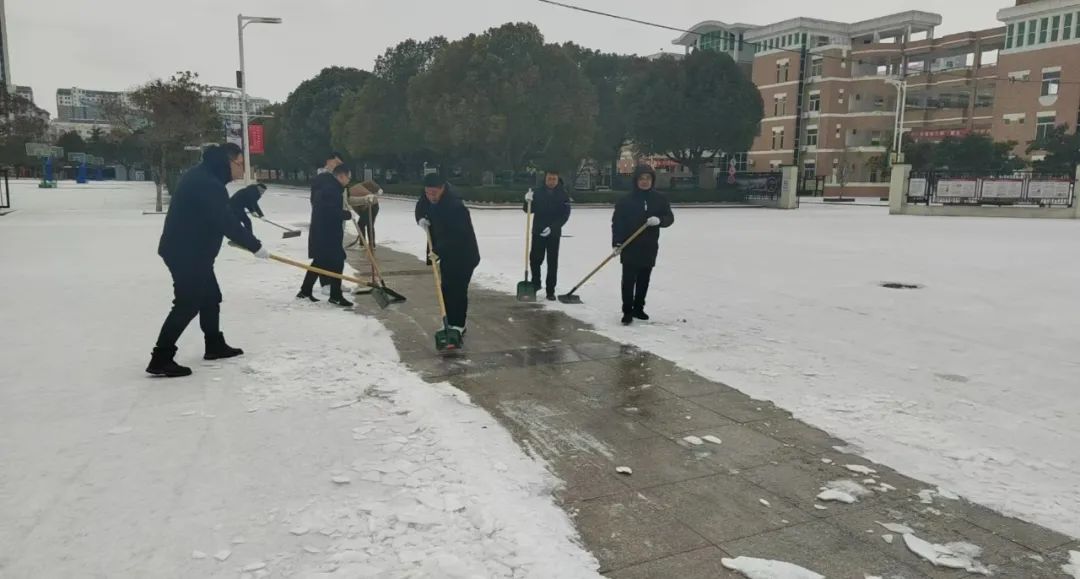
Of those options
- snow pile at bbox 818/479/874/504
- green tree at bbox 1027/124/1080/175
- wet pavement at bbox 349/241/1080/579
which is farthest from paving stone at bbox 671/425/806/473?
green tree at bbox 1027/124/1080/175

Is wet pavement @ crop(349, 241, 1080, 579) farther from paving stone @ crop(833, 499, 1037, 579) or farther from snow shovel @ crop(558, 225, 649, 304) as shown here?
snow shovel @ crop(558, 225, 649, 304)

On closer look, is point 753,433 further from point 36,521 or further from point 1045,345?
point 1045,345

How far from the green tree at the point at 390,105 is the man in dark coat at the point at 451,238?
39.3 meters

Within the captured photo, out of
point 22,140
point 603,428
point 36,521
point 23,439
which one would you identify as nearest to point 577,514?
point 603,428

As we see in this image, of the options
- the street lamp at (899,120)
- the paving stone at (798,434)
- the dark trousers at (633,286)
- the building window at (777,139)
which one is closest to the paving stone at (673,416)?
the paving stone at (798,434)

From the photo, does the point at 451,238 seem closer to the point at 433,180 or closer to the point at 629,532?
the point at 433,180

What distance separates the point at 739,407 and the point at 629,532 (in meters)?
2.14

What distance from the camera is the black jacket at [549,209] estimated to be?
358 inches

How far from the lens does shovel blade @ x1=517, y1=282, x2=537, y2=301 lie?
9078mm

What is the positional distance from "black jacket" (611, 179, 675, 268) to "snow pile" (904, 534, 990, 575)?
479cm

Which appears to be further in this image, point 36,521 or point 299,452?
point 299,452

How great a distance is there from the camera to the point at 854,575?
2.99 meters

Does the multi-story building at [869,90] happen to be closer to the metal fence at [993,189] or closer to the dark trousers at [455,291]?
the metal fence at [993,189]

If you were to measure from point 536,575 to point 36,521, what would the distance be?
2.42m
